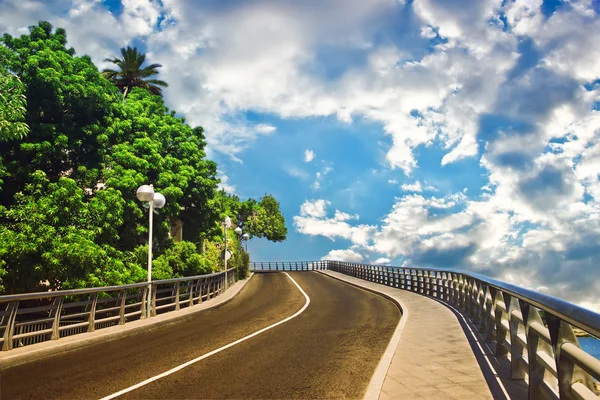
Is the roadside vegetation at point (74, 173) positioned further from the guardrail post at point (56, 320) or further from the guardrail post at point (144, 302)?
the guardrail post at point (56, 320)

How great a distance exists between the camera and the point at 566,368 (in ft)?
14.0

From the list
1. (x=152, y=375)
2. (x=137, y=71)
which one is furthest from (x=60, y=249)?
(x=137, y=71)

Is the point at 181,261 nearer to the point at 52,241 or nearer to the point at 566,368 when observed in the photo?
the point at 52,241

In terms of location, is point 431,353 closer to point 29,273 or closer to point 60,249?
point 60,249

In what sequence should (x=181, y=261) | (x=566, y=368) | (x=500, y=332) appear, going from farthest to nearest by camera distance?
(x=181, y=261), (x=500, y=332), (x=566, y=368)

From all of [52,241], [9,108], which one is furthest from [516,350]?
[52,241]

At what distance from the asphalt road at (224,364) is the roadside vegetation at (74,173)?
701cm

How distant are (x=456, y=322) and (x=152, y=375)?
8949 mm

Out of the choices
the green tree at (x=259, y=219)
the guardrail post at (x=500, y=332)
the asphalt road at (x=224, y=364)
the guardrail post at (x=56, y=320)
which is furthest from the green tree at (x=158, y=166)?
the green tree at (x=259, y=219)

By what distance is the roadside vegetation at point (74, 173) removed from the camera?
1822cm

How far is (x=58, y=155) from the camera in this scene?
2164cm

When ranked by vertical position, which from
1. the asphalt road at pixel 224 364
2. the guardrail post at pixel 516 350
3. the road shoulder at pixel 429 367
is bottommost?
the asphalt road at pixel 224 364

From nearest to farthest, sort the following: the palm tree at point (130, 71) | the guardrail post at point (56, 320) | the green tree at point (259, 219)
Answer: the guardrail post at point (56, 320) < the palm tree at point (130, 71) < the green tree at point (259, 219)

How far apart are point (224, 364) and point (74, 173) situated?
690 inches
